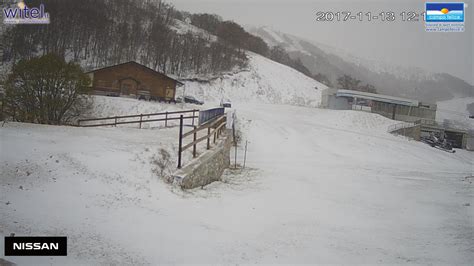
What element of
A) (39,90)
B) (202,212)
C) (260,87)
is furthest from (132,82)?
(260,87)

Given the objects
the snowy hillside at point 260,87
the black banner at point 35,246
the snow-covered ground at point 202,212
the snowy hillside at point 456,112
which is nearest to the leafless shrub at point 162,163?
the snow-covered ground at point 202,212

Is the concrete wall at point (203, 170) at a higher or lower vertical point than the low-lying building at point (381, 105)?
lower

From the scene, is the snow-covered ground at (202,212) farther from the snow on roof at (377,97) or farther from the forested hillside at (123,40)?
the forested hillside at (123,40)

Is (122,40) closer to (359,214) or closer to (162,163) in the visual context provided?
(162,163)

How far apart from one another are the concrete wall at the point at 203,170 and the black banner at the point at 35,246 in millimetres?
3250

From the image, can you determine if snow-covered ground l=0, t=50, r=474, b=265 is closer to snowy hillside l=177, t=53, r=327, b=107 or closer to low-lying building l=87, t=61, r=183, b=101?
low-lying building l=87, t=61, r=183, b=101

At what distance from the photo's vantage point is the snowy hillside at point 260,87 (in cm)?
5700

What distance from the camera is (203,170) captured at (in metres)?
8.34

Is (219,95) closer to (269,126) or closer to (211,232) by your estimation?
(269,126)

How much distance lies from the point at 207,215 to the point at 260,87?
60165mm

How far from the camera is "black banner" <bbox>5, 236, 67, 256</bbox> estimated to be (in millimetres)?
3633

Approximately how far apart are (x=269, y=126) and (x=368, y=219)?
18.8m

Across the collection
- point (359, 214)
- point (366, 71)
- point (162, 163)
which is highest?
point (366, 71)

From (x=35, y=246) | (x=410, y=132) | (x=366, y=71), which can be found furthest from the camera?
(x=366, y=71)
